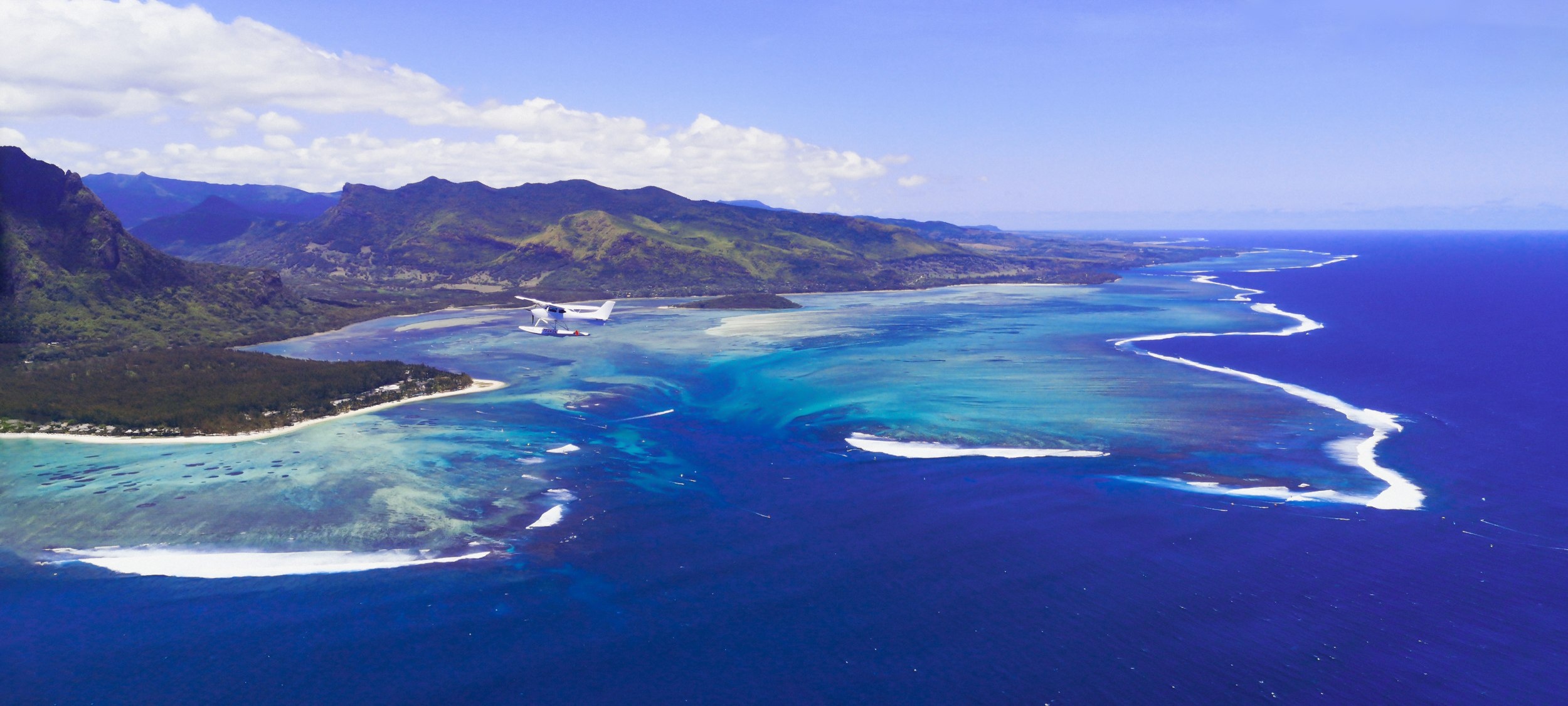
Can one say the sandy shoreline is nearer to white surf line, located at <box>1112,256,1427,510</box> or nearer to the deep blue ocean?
the deep blue ocean

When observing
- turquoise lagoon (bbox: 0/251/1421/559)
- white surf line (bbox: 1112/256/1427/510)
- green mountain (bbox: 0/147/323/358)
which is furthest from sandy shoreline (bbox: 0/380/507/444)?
white surf line (bbox: 1112/256/1427/510)

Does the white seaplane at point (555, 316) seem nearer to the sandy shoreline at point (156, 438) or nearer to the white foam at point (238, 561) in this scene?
the sandy shoreline at point (156, 438)

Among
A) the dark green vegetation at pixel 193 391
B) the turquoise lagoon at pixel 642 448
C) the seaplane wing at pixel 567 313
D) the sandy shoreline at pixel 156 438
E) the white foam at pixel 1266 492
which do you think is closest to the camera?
the turquoise lagoon at pixel 642 448

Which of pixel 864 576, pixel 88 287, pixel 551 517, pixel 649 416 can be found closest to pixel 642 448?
pixel 649 416

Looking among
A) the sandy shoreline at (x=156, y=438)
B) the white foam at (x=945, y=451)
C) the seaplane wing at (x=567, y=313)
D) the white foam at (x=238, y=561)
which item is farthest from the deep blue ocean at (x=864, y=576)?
the seaplane wing at (x=567, y=313)

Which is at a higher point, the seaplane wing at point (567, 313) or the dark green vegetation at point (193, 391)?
the seaplane wing at point (567, 313)
